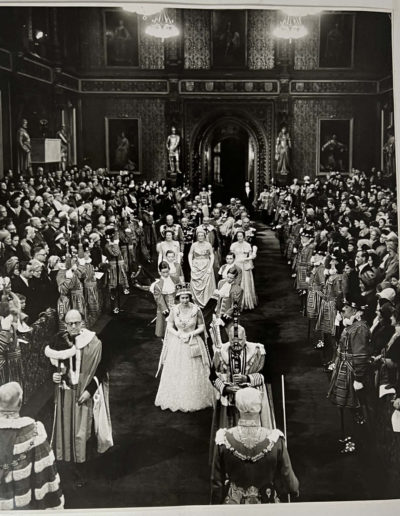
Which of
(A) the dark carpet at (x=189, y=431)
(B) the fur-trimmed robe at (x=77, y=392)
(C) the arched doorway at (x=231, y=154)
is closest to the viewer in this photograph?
(A) the dark carpet at (x=189, y=431)

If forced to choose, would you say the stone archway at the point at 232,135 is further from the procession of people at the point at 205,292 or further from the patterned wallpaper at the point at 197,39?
the patterned wallpaper at the point at 197,39

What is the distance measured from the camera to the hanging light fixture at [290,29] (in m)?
6.68

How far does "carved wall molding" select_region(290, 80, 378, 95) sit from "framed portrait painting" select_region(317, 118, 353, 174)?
305mm

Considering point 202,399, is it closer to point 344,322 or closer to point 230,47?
point 344,322

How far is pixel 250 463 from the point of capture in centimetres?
587

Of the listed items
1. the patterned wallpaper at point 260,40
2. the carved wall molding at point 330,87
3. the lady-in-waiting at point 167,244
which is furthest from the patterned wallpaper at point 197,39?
the lady-in-waiting at point 167,244

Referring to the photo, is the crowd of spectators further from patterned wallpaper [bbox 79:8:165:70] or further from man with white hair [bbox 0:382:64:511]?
man with white hair [bbox 0:382:64:511]

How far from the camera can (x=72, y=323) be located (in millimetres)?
6504

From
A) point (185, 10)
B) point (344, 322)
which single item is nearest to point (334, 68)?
point (185, 10)

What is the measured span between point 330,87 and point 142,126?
2.03 meters

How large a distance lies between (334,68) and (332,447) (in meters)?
3.79

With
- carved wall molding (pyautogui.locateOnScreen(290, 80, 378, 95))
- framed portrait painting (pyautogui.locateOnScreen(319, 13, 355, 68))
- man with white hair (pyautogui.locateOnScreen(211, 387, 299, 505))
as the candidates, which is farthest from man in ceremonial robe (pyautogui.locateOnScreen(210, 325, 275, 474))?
framed portrait painting (pyautogui.locateOnScreen(319, 13, 355, 68))

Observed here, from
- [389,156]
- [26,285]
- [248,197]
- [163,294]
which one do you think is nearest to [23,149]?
[26,285]

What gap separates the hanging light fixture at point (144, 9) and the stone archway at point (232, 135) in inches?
43.0
